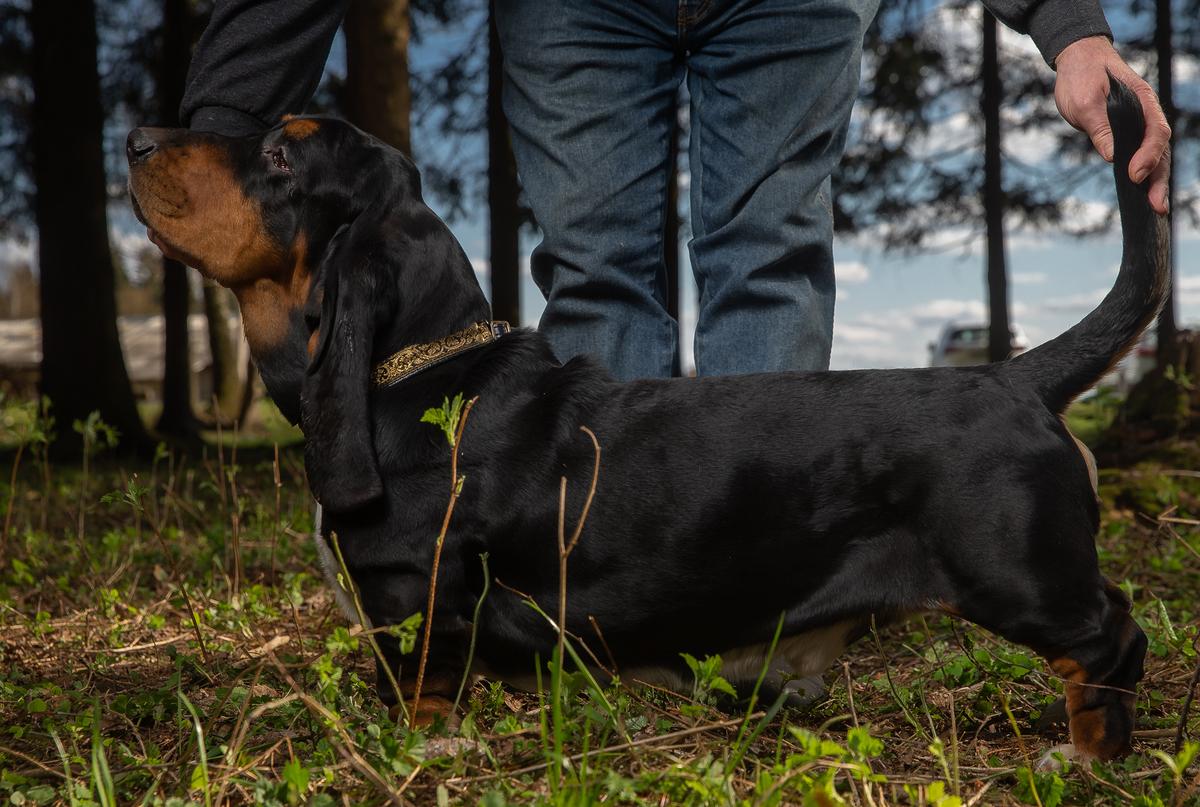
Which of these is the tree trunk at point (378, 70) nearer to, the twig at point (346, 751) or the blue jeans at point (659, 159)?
the blue jeans at point (659, 159)

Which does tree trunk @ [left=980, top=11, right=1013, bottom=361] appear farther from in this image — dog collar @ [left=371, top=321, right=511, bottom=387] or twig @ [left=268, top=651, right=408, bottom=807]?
twig @ [left=268, top=651, right=408, bottom=807]

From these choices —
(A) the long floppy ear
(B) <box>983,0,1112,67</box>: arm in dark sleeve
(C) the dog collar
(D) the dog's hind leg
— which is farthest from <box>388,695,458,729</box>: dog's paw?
(B) <box>983,0,1112,67</box>: arm in dark sleeve

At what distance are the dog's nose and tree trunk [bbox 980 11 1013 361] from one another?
13170 mm

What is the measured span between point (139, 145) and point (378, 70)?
5.45 m

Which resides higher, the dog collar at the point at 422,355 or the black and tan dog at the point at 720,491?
the dog collar at the point at 422,355

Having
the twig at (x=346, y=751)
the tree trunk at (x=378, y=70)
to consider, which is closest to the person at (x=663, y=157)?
the twig at (x=346, y=751)

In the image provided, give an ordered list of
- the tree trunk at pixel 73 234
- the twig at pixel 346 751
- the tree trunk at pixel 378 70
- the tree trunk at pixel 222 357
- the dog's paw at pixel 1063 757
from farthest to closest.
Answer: the tree trunk at pixel 222 357
the tree trunk at pixel 73 234
the tree trunk at pixel 378 70
the dog's paw at pixel 1063 757
the twig at pixel 346 751

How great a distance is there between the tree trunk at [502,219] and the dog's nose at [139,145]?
29.1ft

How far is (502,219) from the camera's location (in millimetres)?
11930

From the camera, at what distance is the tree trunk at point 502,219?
11906 mm

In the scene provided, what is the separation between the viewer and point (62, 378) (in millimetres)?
10680

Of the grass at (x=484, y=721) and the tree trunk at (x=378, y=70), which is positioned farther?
the tree trunk at (x=378, y=70)

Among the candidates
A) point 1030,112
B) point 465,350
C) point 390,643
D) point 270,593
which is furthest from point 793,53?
point 1030,112

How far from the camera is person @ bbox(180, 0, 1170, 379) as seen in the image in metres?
3.43
